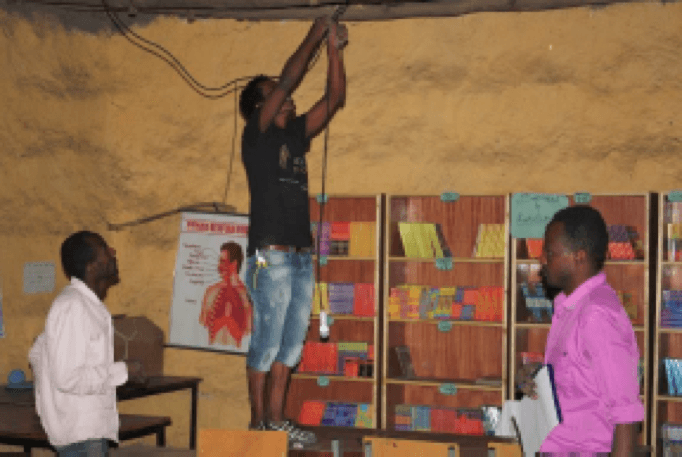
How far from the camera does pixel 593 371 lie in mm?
2348

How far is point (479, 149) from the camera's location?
5766 millimetres

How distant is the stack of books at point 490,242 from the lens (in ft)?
17.7

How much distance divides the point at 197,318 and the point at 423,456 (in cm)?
384

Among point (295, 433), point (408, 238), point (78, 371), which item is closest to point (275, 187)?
point (295, 433)

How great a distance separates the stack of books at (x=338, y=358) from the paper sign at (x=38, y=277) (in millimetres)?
1897

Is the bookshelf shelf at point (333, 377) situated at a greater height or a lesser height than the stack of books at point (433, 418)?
greater

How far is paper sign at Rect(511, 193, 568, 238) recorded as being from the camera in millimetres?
5242

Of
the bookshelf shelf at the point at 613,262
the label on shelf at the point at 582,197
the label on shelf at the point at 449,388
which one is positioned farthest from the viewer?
the label on shelf at the point at 449,388

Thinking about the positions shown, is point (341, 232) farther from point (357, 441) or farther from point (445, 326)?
point (357, 441)

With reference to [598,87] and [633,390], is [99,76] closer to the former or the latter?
[598,87]

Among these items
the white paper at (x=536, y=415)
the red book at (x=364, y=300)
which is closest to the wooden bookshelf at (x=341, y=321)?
the red book at (x=364, y=300)

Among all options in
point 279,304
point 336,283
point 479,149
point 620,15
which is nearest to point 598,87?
point 620,15

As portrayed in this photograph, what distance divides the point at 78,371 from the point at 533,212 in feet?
10.7

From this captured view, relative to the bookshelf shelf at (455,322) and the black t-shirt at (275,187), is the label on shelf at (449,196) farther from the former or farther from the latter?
the black t-shirt at (275,187)
